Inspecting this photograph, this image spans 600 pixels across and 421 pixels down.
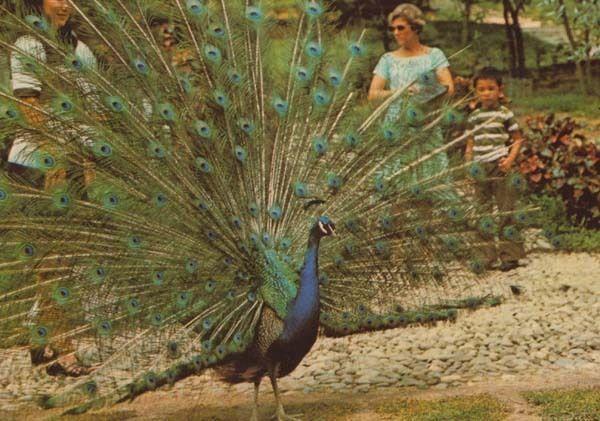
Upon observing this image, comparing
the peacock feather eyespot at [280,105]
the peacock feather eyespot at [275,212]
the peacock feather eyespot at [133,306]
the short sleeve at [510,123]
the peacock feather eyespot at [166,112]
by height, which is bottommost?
the peacock feather eyespot at [133,306]

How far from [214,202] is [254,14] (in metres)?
1.09

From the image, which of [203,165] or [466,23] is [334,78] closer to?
[203,165]

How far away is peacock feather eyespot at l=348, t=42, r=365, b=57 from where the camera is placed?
5.96 meters

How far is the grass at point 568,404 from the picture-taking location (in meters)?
5.55

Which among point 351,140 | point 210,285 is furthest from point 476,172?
point 210,285

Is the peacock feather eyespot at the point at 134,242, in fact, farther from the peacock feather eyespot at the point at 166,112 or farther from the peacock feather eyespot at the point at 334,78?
the peacock feather eyespot at the point at 334,78

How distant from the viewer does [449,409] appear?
579 centimetres

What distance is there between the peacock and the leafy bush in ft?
16.7

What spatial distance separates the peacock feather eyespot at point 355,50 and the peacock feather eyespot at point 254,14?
526mm

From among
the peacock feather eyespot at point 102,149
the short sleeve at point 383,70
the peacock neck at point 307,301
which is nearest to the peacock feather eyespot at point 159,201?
the peacock feather eyespot at point 102,149

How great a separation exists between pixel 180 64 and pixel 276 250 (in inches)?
49.4

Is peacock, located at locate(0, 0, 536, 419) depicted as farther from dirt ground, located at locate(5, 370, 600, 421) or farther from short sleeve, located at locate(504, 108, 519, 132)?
short sleeve, located at locate(504, 108, 519, 132)

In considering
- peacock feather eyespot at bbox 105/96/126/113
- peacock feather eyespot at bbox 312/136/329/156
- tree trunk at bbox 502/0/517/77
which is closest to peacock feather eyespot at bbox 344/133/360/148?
peacock feather eyespot at bbox 312/136/329/156

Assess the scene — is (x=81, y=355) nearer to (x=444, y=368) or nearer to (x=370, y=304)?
(x=370, y=304)
